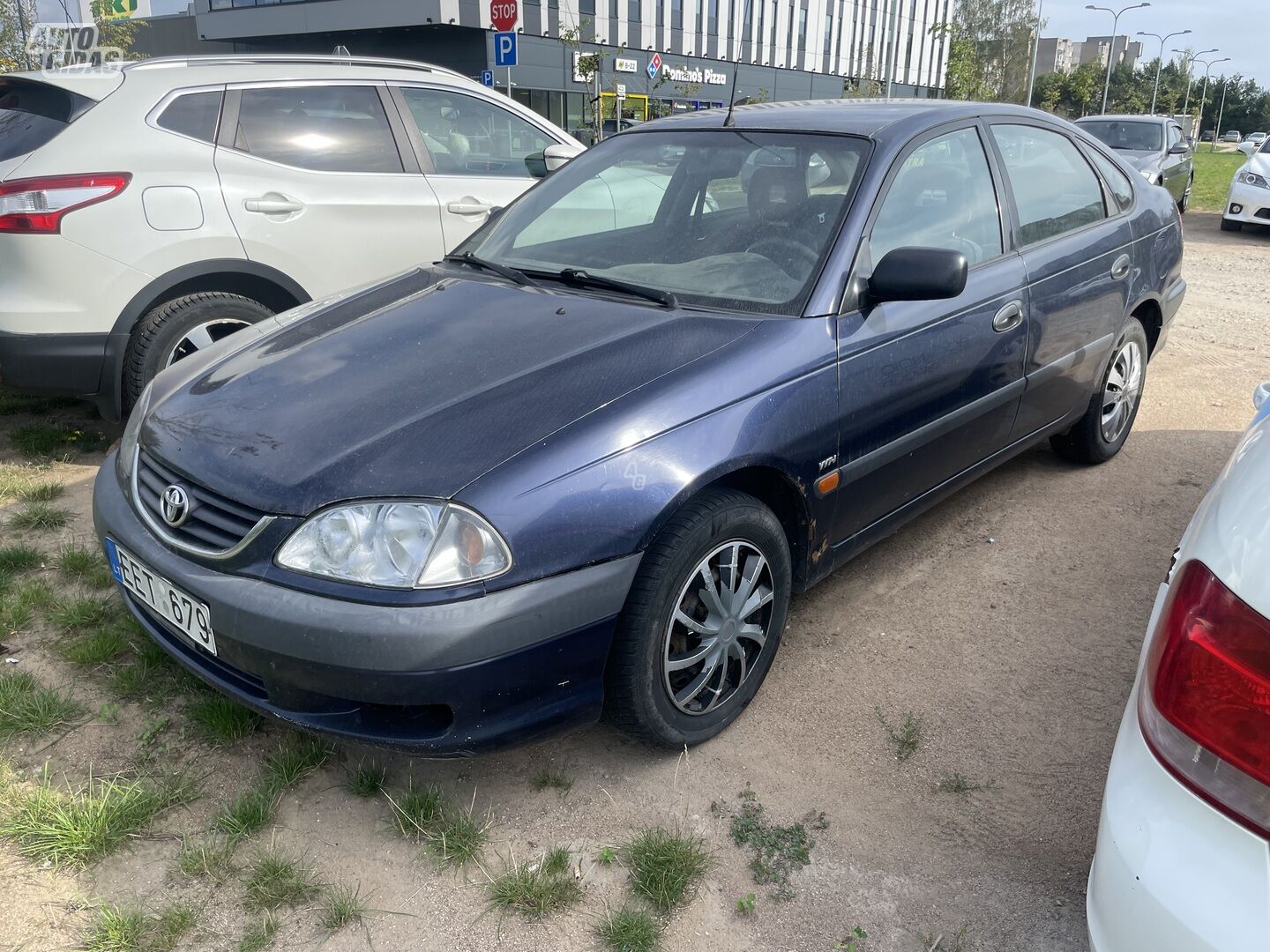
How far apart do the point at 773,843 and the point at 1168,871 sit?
1.16 meters

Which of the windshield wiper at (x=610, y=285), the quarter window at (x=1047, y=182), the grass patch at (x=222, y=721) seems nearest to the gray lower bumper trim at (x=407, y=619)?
the grass patch at (x=222, y=721)

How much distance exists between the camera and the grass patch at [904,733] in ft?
8.75

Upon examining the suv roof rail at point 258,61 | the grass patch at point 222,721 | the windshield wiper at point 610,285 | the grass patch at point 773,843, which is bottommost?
the grass patch at point 773,843

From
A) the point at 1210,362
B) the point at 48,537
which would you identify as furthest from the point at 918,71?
the point at 48,537

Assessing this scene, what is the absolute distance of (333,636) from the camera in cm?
205

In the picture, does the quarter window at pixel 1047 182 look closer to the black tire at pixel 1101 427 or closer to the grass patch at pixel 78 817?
the black tire at pixel 1101 427

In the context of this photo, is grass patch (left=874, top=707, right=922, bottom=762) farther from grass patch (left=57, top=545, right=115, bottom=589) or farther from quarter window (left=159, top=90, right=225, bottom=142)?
quarter window (left=159, top=90, right=225, bottom=142)

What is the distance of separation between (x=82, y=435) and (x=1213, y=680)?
201 inches

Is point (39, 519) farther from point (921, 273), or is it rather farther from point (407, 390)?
point (921, 273)

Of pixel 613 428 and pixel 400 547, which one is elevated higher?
pixel 613 428

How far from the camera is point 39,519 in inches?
154

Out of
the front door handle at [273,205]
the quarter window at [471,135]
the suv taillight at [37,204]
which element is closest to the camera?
the suv taillight at [37,204]

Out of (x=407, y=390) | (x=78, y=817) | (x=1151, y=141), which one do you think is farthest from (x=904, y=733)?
(x=1151, y=141)

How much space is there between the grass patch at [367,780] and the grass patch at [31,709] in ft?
2.86
